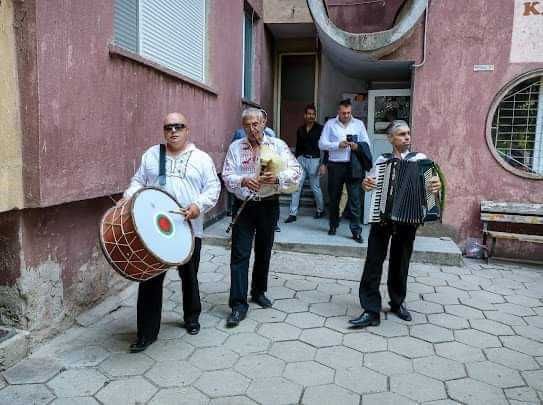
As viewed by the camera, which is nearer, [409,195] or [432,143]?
[409,195]

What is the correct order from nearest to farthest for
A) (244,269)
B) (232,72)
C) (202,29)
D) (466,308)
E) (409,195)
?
(409,195) → (244,269) → (466,308) → (202,29) → (232,72)

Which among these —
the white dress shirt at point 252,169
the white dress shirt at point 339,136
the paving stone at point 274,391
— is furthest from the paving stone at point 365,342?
the white dress shirt at point 339,136

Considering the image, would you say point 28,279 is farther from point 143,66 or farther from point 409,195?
point 409,195

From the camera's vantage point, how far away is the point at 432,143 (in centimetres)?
654

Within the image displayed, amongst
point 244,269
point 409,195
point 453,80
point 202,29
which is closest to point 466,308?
point 409,195

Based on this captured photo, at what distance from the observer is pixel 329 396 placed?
2.86m

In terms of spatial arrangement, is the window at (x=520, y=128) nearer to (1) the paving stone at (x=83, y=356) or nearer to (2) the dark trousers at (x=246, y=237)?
(2) the dark trousers at (x=246, y=237)

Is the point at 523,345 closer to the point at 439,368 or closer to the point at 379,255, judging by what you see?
the point at 439,368

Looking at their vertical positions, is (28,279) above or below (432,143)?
below

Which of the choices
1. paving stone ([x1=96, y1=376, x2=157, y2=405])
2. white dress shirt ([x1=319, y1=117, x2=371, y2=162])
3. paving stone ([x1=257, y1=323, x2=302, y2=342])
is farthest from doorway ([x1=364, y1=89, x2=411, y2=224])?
paving stone ([x1=96, y1=376, x2=157, y2=405])

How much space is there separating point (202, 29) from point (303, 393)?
16.5 feet

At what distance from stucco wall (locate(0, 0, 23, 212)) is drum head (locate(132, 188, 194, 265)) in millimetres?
849

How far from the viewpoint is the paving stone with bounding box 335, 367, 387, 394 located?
2.96 m

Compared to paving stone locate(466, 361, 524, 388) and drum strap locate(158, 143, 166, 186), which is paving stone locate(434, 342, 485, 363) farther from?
drum strap locate(158, 143, 166, 186)
